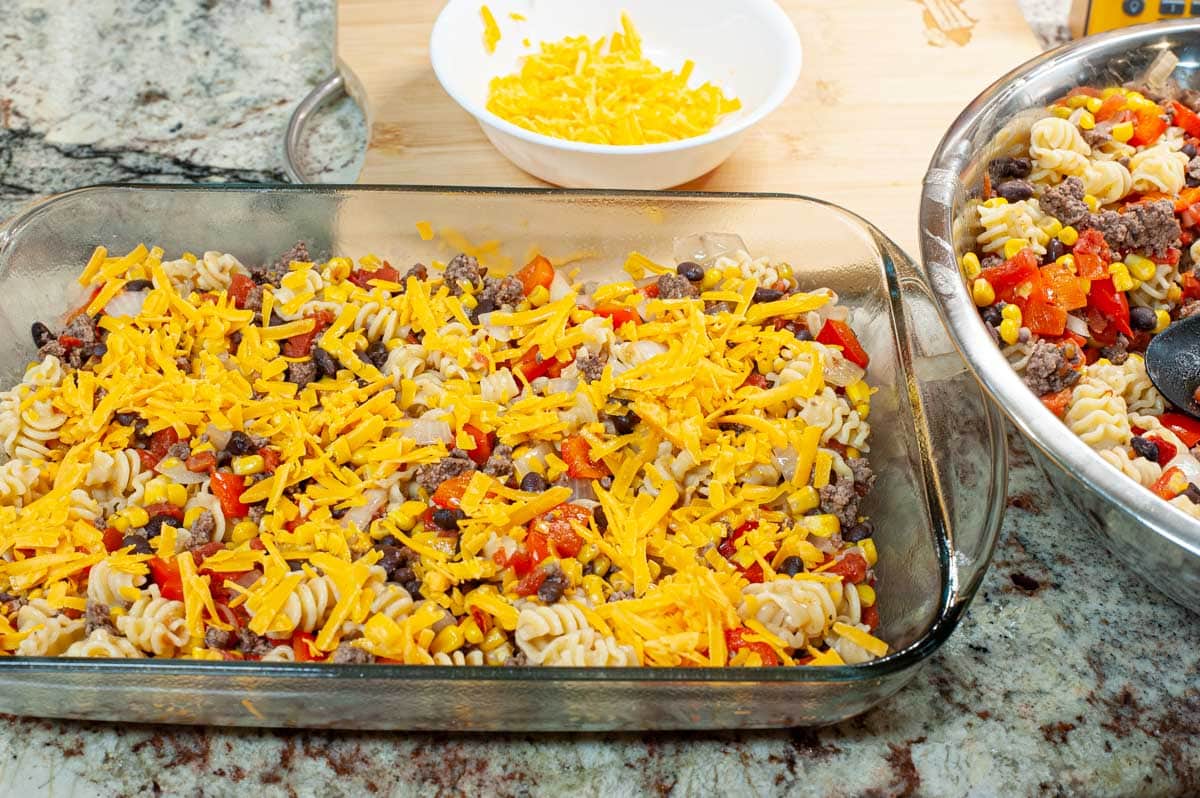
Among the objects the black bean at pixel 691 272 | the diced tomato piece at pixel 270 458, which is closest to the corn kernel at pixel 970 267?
the black bean at pixel 691 272

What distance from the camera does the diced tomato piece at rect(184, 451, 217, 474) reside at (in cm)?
238

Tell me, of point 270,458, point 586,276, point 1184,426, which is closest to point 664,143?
point 586,276

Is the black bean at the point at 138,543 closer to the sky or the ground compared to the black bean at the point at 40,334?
closer to the ground

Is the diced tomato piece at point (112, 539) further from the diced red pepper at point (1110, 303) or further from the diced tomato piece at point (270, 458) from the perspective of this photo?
the diced red pepper at point (1110, 303)

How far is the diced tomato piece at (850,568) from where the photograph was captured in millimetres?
2236

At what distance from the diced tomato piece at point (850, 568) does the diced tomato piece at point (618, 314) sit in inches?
30.3

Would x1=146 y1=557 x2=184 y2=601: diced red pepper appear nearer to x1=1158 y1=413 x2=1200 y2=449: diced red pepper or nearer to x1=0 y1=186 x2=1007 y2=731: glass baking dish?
x1=0 y1=186 x2=1007 y2=731: glass baking dish

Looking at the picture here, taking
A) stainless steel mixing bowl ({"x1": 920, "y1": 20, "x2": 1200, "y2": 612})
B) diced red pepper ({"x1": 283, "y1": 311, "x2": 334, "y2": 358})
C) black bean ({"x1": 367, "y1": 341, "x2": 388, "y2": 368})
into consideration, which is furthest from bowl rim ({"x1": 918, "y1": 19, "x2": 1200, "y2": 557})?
diced red pepper ({"x1": 283, "y1": 311, "x2": 334, "y2": 358})

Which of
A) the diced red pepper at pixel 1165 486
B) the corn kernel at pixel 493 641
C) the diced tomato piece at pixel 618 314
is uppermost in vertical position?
the diced tomato piece at pixel 618 314

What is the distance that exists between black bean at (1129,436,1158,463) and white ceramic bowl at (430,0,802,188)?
128 centimetres

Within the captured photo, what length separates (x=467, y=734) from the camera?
7.08ft

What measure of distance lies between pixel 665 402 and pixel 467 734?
0.81 m

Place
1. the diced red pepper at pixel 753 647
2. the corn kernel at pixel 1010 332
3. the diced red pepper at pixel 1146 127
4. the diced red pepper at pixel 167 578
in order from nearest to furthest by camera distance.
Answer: the diced red pepper at pixel 753 647
the diced red pepper at pixel 167 578
the corn kernel at pixel 1010 332
the diced red pepper at pixel 1146 127

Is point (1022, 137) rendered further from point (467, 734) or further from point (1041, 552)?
point (467, 734)
